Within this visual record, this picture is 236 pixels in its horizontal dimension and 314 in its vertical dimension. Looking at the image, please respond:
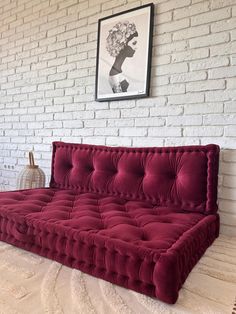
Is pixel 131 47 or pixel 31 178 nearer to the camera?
pixel 131 47

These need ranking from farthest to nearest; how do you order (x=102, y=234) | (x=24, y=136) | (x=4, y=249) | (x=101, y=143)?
1. (x=24, y=136)
2. (x=101, y=143)
3. (x=4, y=249)
4. (x=102, y=234)

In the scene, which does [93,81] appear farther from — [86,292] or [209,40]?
[86,292]

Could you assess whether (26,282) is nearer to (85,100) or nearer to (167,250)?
(167,250)

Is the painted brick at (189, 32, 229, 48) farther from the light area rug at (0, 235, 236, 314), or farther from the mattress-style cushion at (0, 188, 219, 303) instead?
the light area rug at (0, 235, 236, 314)

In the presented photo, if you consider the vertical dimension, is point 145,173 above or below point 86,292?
above

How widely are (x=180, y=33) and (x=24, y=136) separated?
67.0 inches

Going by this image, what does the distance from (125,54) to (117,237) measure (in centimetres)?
149

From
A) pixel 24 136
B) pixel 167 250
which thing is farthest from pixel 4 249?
pixel 24 136

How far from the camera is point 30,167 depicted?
7.25ft

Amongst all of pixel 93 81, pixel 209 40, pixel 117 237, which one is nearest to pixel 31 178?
pixel 93 81

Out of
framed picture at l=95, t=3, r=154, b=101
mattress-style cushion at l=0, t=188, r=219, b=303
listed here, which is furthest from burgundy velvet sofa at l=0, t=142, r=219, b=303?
framed picture at l=95, t=3, r=154, b=101

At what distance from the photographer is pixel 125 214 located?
1.34 m

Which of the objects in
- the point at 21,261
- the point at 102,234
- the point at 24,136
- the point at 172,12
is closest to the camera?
the point at 102,234

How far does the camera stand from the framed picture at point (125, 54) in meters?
1.93
